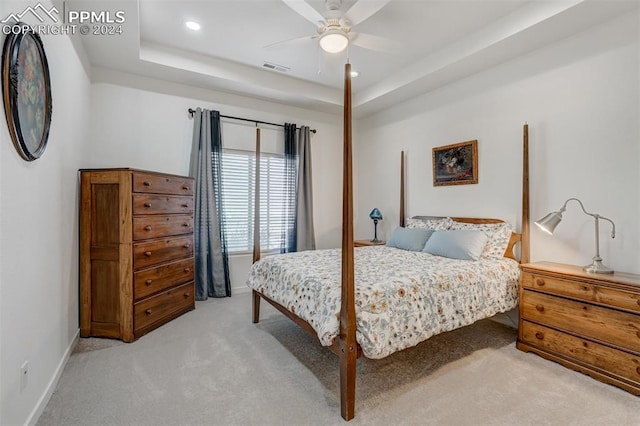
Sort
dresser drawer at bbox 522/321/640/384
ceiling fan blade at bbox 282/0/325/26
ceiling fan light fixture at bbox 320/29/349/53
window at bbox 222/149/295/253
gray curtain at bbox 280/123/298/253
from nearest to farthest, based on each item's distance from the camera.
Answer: dresser drawer at bbox 522/321/640/384 → ceiling fan blade at bbox 282/0/325/26 → ceiling fan light fixture at bbox 320/29/349/53 → window at bbox 222/149/295/253 → gray curtain at bbox 280/123/298/253

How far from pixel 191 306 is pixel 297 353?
5.50 feet

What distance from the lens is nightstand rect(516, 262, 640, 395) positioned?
6.82ft

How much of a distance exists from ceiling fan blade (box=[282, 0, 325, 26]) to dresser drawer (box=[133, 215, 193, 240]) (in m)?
2.26

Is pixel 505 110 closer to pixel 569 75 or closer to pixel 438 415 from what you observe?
pixel 569 75

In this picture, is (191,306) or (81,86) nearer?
(81,86)

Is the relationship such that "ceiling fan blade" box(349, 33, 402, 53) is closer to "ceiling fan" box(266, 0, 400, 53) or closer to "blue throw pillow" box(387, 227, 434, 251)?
"ceiling fan" box(266, 0, 400, 53)

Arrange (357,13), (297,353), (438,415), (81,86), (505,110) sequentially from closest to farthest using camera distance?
(438,415)
(357,13)
(297,353)
(81,86)
(505,110)

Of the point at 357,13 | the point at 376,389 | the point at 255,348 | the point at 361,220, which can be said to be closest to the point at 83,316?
the point at 255,348

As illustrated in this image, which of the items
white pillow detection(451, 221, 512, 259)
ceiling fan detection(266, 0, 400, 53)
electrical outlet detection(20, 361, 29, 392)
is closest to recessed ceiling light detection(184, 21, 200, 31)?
ceiling fan detection(266, 0, 400, 53)

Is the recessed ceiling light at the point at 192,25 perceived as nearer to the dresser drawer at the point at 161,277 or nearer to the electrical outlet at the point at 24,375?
the dresser drawer at the point at 161,277

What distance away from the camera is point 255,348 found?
106 inches

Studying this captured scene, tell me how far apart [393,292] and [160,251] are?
7.93 ft

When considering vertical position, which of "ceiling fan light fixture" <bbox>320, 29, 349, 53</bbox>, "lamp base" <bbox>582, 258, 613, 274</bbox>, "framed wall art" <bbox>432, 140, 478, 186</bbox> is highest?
"ceiling fan light fixture" <bbox>320, 29, 349, 53</bbox>

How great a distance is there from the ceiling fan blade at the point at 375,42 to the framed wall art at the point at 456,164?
162 centimetres
